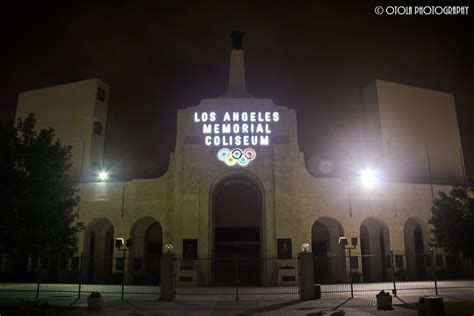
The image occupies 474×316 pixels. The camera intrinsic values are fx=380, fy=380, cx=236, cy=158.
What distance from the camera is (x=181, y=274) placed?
37281mm

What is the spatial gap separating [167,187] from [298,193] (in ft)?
46.6

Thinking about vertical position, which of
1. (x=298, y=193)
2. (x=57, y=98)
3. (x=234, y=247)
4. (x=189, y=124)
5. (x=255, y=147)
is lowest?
(x=234, y=247)

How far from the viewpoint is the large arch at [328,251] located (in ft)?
136

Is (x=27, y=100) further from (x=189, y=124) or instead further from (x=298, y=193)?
(x=298, y=193)

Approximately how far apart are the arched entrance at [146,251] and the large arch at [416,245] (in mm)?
28709

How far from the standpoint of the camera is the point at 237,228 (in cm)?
4453

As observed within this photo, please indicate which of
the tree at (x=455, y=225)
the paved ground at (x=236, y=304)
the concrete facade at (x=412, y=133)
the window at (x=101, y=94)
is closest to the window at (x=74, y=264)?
the paved ground at (x=236, y=304)

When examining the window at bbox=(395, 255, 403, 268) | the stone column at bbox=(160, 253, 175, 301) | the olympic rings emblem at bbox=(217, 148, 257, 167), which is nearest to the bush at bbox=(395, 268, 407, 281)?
the window at bbox=(395, 255, 403, 268)

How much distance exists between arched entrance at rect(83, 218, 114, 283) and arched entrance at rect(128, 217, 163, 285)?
3499mm

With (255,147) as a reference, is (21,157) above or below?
below

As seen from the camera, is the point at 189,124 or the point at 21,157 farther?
the point at 189,124

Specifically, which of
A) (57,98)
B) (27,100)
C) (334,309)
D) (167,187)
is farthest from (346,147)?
(27,100)

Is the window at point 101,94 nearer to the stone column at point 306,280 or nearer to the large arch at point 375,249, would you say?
the large arch at point 375,249

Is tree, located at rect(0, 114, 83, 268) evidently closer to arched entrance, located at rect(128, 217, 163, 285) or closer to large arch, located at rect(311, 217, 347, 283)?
arched entrance, located at rect(128, 217, 163, 285)
